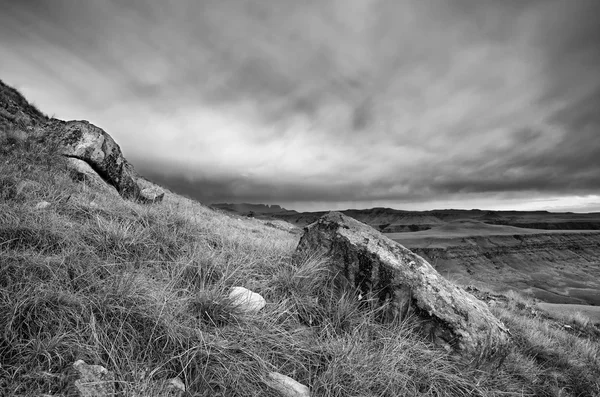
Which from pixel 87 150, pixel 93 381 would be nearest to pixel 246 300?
pixel 93 381

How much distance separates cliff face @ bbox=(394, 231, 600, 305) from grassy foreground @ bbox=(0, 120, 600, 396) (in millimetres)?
94336

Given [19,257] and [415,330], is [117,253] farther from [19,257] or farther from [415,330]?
[415,330]

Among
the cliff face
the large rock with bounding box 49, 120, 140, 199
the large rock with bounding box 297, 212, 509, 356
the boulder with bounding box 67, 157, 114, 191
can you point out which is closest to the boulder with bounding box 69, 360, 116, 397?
the large rock with bounding box 297, 212, 509, 356

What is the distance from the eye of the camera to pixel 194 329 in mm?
2424

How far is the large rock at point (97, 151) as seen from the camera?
7922mm

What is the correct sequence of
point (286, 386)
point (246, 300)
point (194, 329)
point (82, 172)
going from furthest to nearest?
point (82, 172)
point (246, 300)
point (194, 329)
point (286, 386)

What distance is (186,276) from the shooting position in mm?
3492

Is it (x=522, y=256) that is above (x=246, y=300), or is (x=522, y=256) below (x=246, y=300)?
below

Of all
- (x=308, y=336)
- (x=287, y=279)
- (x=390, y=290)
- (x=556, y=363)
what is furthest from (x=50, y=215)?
(x=556, y=363)

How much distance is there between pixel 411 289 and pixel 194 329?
268 cm

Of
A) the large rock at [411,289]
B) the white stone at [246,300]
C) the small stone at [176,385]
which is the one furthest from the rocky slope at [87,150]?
the small stone at [176,385]

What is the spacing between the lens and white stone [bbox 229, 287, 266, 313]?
3004 millimetres

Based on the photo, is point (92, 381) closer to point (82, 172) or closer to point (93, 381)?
point (93, 381)

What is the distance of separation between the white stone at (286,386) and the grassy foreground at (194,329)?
6cm
